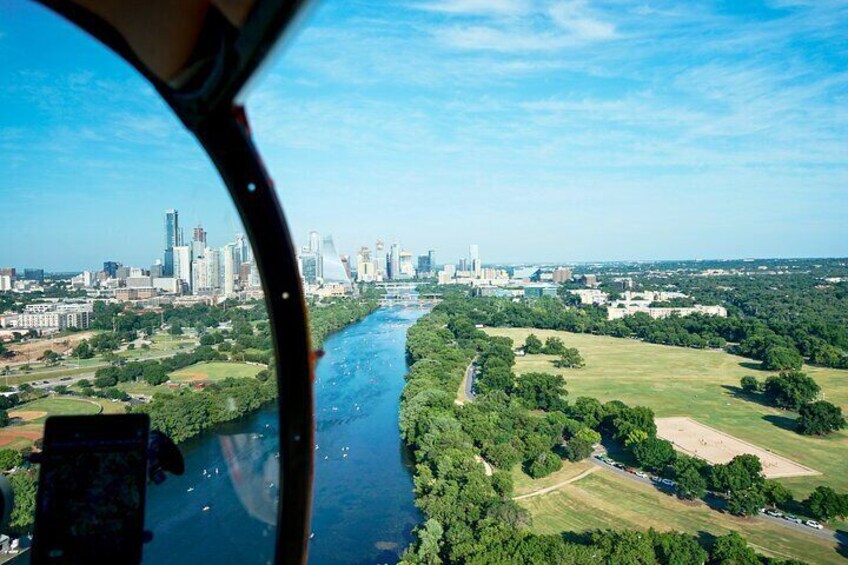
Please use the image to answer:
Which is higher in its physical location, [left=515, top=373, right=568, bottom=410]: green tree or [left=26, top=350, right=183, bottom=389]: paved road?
[left=26, top=350, right=183, bottom=389]: paved road

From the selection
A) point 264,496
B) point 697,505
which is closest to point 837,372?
point 697,505

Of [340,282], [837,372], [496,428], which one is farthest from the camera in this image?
[340,282]

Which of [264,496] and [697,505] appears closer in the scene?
[264,496]

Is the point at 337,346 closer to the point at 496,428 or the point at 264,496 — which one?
the point at 496,428

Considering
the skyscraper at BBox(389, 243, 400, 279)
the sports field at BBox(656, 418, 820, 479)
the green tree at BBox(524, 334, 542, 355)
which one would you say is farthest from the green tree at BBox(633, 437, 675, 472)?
the skyscraper at BBox(389, 243, 400, 279)

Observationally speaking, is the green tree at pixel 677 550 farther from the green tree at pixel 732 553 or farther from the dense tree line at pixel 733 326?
the dense tree line at pixel 733 326

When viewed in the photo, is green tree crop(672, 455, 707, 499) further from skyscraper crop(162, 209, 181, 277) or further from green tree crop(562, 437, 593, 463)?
skyscraper crop(162, 209, 181, 277)

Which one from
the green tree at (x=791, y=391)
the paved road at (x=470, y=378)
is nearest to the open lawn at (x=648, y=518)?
the paved road at (x=470, y=378)

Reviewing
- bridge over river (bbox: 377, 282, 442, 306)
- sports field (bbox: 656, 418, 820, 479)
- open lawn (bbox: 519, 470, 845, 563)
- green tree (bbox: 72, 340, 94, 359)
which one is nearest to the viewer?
green tree (bbox: 72, 340, 94, 359)
